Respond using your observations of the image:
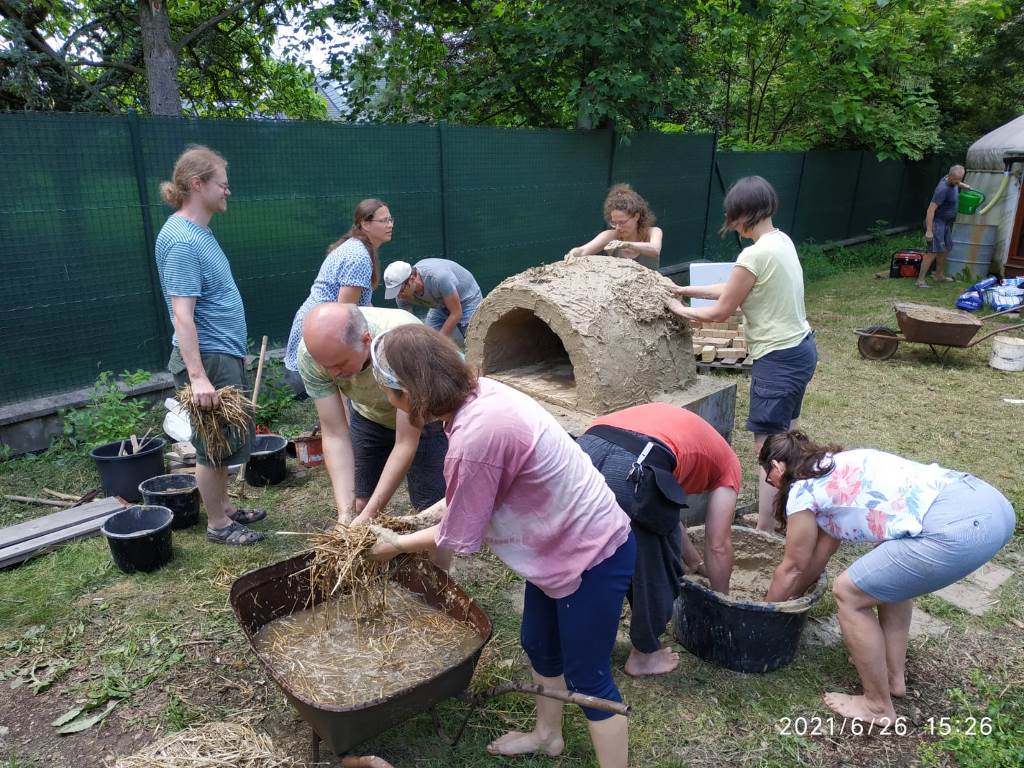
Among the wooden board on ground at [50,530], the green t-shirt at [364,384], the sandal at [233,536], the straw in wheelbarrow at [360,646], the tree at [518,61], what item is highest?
the tree at [518,61]

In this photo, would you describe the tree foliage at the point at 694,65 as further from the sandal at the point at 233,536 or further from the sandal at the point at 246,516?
the sandal at the point at 233,536

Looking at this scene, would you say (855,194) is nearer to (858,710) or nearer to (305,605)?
(858,710)

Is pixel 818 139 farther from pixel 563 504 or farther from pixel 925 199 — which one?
pixel 563 504

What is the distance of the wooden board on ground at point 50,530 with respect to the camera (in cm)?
414

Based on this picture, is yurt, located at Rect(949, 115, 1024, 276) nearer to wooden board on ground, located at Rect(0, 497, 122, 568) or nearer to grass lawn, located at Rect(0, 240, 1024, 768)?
grass lawn, located at Rect(0, 240, 1024, 768)

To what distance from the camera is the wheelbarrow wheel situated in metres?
8.45

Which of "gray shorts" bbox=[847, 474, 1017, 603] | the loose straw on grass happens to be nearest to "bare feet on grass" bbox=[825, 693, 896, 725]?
"gray shorts" bbox=[847, 474, 1017, 603]

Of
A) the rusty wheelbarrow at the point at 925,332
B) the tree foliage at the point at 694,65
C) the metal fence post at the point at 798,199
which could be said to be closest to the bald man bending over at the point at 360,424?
the rusty wheelbarrow at the point at 925,332

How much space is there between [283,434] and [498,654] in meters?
3.20

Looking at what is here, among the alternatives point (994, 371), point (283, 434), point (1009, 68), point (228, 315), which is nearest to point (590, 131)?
point (994, 371)

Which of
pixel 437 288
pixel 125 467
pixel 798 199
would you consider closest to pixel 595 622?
pixel 437 288

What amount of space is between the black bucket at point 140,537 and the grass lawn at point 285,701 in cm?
7

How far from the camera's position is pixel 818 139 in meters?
16.6

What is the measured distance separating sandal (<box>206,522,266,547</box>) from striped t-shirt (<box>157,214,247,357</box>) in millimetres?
1038
